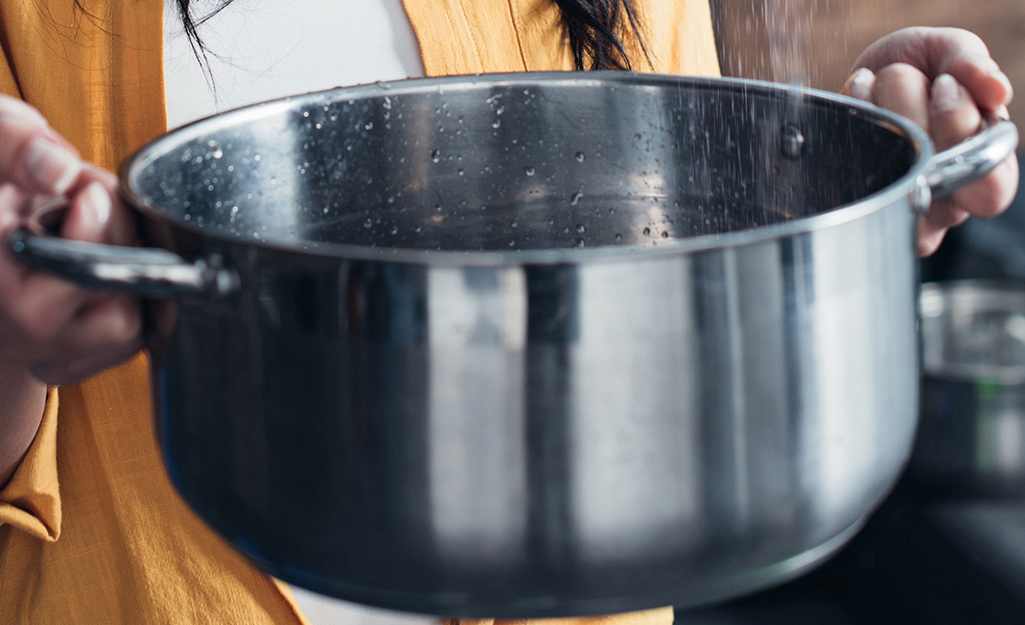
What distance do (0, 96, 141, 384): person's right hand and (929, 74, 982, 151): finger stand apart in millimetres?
327

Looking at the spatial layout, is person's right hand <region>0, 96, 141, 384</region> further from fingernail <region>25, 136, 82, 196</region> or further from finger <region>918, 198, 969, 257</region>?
finger <region>918, 198, 969, 257</region>

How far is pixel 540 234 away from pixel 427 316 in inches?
9.7

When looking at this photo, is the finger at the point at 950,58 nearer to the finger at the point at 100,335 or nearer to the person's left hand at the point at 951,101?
the person's left hand at the point at 951,101

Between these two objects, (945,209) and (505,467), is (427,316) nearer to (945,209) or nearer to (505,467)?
(505,467)

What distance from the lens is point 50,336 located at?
25 centimetres

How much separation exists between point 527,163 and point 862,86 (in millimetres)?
167

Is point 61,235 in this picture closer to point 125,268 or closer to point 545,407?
point 125,268

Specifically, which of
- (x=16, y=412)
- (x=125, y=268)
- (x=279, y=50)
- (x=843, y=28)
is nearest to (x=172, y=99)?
(x=279, y=50)

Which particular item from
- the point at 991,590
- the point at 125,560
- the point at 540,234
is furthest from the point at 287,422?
the point at 991,590

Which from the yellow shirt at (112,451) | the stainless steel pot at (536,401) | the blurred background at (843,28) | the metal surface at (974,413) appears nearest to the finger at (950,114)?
the stainless steel pot at (536,401)

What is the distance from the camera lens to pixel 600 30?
54cm

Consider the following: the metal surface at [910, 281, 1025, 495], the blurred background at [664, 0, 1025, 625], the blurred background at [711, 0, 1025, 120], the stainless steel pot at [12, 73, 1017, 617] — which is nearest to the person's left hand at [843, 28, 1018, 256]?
the stainless steel pot at [12, 73, 1017, 617]

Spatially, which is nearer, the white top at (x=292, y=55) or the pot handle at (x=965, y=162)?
the pot handle at (x=965, y=162)

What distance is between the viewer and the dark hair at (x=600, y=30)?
1.76 feet
